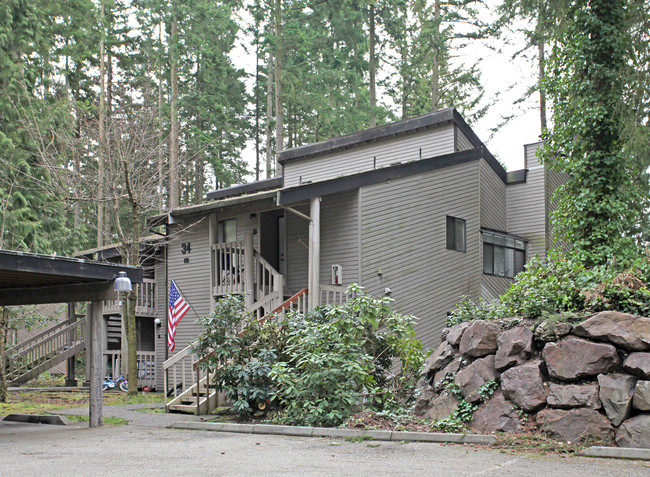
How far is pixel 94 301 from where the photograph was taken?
12211 mm

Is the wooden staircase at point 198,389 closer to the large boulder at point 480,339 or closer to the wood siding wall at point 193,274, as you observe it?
the wood siding wall at point 193,274

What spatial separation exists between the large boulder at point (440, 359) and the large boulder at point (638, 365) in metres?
2.90

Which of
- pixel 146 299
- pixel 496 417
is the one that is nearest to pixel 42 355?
pixel 146 299

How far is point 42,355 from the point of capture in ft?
80.0

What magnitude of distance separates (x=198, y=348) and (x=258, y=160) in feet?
99.4

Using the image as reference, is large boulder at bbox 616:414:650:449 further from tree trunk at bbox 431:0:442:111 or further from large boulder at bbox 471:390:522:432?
tree trunk at bbox 431:0:442:111

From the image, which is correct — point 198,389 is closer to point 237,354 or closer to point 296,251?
point 237,354

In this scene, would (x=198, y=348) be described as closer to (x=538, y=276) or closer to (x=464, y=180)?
(x=538, y=276)

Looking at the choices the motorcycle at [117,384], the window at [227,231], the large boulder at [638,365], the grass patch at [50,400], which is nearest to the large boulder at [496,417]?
the large boulder at [638,365]

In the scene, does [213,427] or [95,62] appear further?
[95,62]

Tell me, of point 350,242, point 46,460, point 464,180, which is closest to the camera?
point 46,460

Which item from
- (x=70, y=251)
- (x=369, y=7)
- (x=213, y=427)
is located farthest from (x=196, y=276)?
(x=369, y=7)

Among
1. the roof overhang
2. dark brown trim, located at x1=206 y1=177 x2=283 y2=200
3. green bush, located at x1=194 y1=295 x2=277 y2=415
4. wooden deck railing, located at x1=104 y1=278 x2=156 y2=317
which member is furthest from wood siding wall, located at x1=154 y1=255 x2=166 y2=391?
green bush, located at x1=194 y1=295 x2=277 y2=415

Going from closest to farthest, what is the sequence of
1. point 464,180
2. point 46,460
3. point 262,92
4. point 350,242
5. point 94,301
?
1. point 46,460
2. point 94,301
3. point 350,242
4. point 464,180
5. point 262,92
